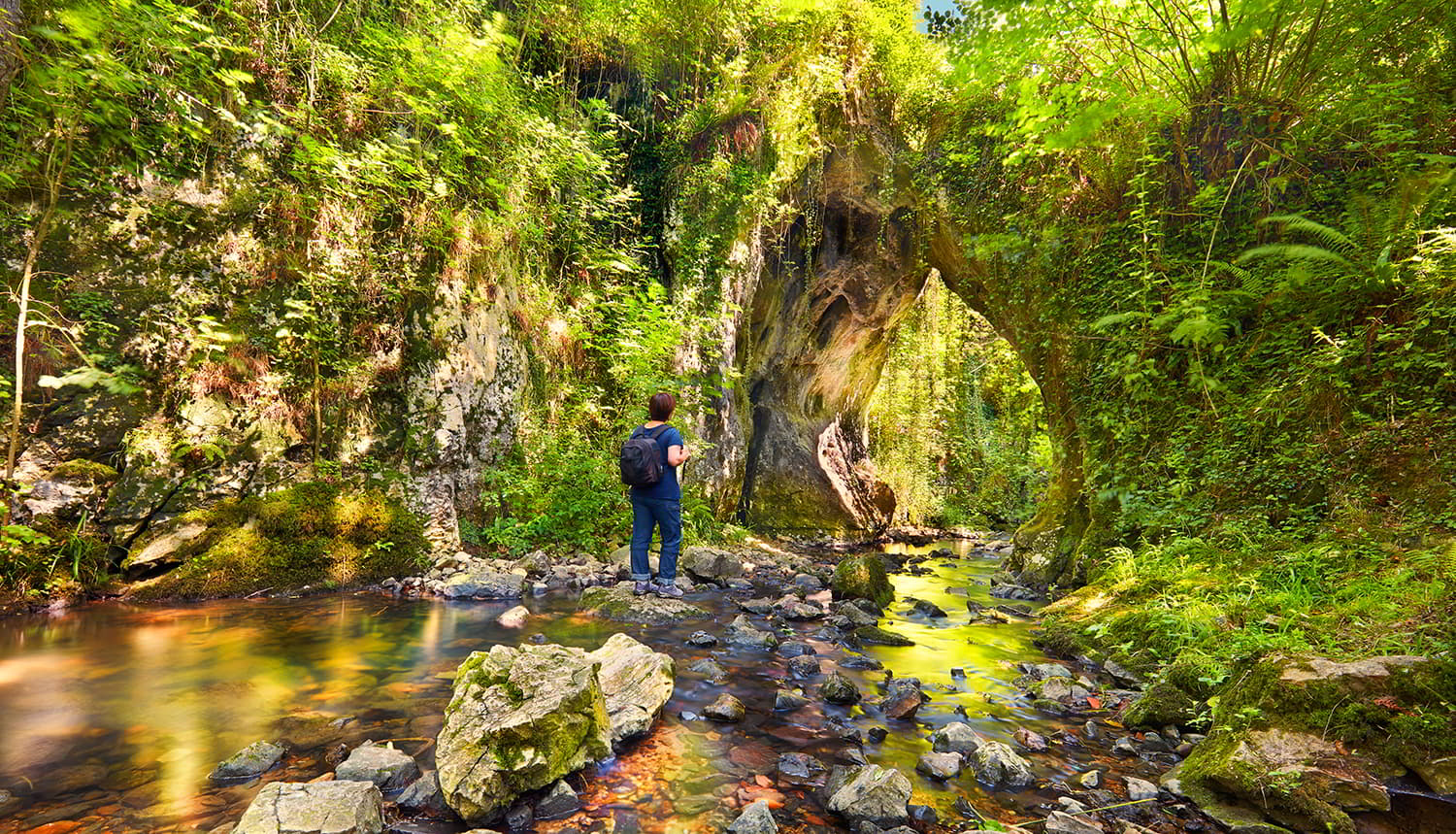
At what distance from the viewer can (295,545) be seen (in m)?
6.52

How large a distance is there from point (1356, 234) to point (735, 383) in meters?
10.3

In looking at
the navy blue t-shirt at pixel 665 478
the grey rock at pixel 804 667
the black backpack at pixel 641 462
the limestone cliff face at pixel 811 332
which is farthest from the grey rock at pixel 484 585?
the limestone cliff face at pixel 811 332

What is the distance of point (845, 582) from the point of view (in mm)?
7504

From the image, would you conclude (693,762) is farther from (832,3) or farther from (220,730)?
(832,3)

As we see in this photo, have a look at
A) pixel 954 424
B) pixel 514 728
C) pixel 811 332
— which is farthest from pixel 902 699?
pixel 954 424

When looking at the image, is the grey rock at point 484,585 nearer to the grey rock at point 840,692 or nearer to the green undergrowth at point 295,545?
the green undergrowth at point 295,545

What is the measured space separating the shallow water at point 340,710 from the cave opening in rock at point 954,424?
1434cm

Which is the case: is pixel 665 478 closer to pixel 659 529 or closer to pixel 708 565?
pixel 659 529

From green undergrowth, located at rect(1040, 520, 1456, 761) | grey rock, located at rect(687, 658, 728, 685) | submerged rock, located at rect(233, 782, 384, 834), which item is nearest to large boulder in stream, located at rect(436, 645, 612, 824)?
submerged rock, located at rect(233, 782, 384, 834)

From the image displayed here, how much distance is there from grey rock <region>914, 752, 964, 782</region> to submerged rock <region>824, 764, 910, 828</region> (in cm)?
33

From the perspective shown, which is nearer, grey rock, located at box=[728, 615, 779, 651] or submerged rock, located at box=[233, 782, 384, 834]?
submerged rock, located at box=[233, 782, 384, 834]

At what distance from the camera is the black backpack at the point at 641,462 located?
6.42 m

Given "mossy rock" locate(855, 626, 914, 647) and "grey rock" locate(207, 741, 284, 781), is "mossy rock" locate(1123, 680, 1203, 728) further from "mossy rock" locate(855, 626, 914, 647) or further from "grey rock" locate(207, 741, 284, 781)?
"grey rock" locate(207, 741, 284, 781)

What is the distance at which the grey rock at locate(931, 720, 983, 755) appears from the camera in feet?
11.1
